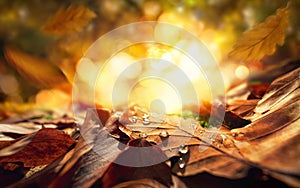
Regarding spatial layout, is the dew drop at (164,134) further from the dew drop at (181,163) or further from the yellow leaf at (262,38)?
the yellow leaf at (262,38)

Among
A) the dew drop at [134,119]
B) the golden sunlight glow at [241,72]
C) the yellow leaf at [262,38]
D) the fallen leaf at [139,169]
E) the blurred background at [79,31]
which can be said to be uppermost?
the blurred background at [79,31]

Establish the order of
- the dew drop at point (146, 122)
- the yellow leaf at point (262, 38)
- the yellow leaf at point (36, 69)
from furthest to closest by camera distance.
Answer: the yellow leaf at point (36, 69) → the yellow leaf at point (262, 38) → the dew drop at point (146, 122)

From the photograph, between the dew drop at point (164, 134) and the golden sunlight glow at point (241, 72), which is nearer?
the dew drop at point (164, 134)

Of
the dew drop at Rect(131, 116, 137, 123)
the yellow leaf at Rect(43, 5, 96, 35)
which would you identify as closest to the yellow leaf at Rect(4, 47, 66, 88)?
the yellow leaf at Rect(43, 5, 96, 35)

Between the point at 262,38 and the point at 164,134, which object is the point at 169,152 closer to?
the point at 164,134

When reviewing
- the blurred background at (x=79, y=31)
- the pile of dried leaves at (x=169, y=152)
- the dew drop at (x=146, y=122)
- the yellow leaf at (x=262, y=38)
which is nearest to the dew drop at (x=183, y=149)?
the pile of dried leaves at (x=169, y=152)

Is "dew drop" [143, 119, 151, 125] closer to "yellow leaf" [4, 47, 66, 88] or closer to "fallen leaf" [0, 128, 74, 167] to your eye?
"fallen leaf" [0, 128, 74, 167]

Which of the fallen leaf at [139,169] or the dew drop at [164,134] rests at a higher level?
the dew drop at [164,134]
